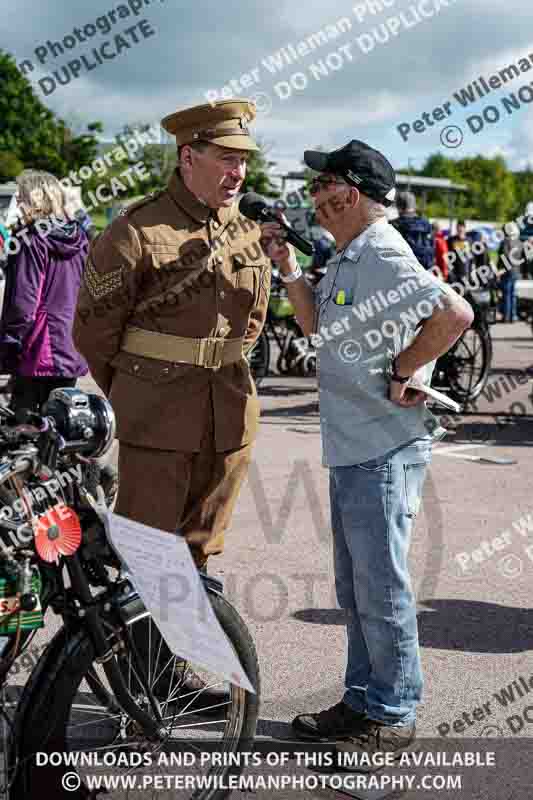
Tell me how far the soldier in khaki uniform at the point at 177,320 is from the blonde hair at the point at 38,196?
2263 mm

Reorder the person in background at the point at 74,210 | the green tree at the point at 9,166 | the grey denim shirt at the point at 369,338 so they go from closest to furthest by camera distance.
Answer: the grey denim shirt at the point at 369,338 → the person in background at the point at 74,210 → the green tree at the point at 9,166

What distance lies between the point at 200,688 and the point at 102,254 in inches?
55.5

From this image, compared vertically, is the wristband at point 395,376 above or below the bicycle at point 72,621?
above

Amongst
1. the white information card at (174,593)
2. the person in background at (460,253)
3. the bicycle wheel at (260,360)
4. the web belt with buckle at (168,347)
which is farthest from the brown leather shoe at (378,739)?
the person in background at (460,253)

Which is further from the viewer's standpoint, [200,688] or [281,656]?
[281,656]

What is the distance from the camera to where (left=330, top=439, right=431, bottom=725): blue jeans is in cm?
332

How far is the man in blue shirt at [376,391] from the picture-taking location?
3.23 m

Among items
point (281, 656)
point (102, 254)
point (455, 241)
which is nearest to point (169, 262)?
point (102, 254)

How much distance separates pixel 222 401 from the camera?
3.61 metres

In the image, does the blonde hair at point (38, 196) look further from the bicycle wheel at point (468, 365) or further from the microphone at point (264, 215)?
the bicycle wheel at point (468, 365)

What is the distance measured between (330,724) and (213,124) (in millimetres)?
2060

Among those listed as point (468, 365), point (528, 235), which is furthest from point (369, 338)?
point (528, 235)

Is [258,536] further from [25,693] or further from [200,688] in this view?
[25,693]

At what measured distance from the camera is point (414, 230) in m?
9.77
